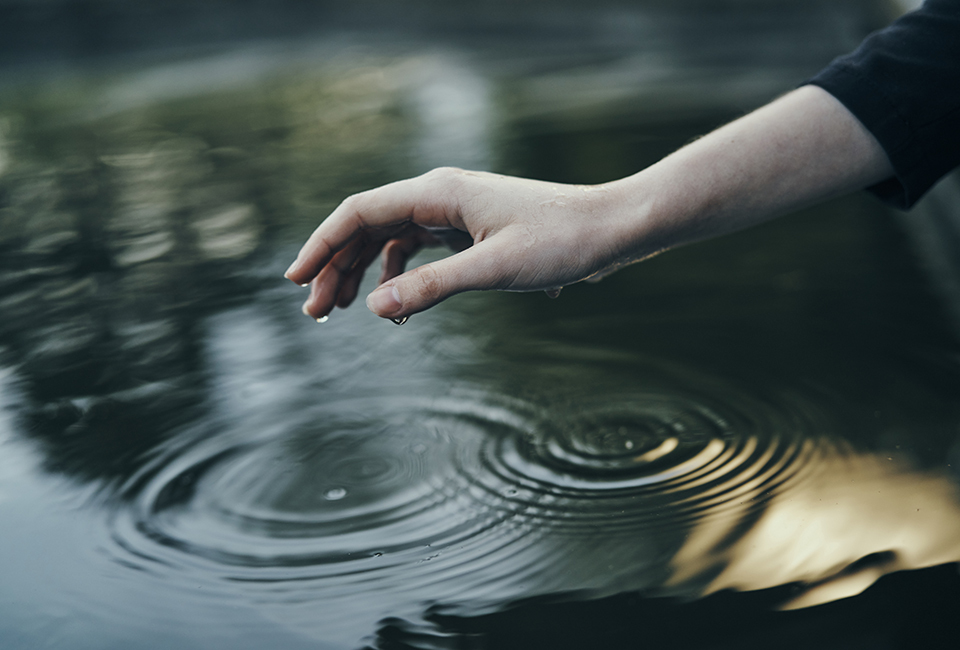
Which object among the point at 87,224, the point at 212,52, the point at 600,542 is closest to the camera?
the point at 600,542

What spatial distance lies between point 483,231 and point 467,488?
14.3 inches

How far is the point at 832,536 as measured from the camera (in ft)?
3.37

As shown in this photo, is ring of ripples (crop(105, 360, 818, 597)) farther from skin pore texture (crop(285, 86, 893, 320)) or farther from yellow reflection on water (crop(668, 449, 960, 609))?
skin pore texture (crop(285, 86, 893, 320))

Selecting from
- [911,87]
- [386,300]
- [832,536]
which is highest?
[911,87]

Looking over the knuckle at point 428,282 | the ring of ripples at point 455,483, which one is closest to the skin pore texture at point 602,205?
the knuckle at point 428,282

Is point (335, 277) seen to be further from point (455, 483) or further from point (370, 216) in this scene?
point (455, 483)

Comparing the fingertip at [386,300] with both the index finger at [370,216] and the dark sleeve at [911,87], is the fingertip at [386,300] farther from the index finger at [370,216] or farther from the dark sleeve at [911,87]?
the dark sleeve at [911,87]

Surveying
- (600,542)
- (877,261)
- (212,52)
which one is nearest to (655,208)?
(600,542)

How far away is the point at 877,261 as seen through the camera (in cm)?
194

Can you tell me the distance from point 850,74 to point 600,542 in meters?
0.67

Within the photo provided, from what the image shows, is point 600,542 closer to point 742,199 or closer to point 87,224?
point 742,199

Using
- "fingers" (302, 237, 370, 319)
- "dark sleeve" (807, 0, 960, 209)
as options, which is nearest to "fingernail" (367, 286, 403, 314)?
"fingers" (302, 237, 370, 319)

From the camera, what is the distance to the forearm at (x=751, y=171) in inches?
42.8

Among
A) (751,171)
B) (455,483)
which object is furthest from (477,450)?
(751,171)
